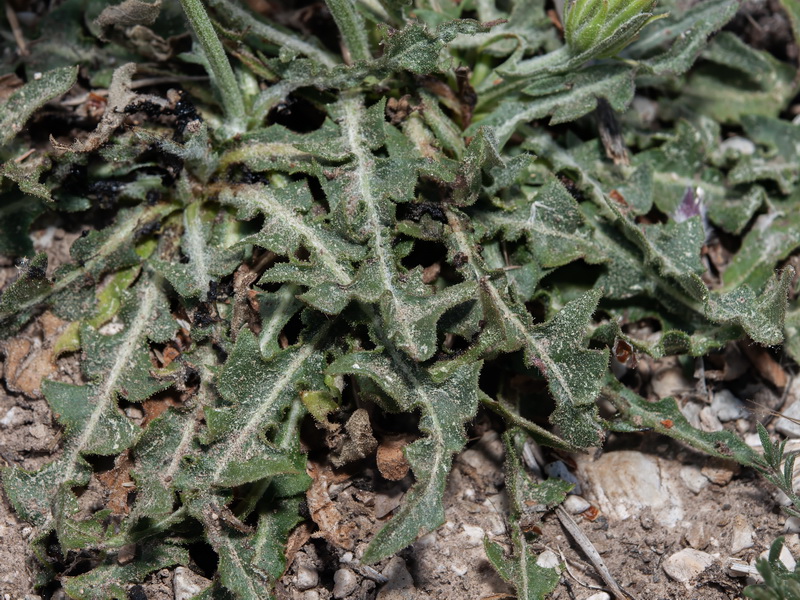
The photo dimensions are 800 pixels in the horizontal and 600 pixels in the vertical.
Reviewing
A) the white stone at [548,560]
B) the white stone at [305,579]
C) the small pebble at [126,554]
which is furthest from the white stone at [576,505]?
the small pebble at [126,554]

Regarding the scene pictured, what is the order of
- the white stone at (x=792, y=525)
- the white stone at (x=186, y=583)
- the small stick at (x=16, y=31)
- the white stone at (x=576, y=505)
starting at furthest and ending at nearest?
1. the small stick at (x=16, y=31)
2. the white stone at (x=576, y=505)
3. the white stone at (x=792, y=525)
4. the white stone at (x=186, y=583)

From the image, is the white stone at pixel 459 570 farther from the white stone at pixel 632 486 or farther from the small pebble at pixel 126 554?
the small pebble at pixel 126 554

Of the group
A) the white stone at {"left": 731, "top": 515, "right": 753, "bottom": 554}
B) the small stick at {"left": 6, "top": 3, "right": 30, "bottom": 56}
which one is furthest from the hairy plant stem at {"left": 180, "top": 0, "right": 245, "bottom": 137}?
the white stone at {"left": 731, "top": 515, "right": 753, "bottom": 554}

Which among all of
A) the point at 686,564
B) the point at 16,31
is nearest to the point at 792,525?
the point at 686,564

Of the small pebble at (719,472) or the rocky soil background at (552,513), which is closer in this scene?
the rocky soil background at (552,513)

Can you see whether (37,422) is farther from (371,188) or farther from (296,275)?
(371,188)

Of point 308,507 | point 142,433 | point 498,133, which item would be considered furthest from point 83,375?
point 498,133
